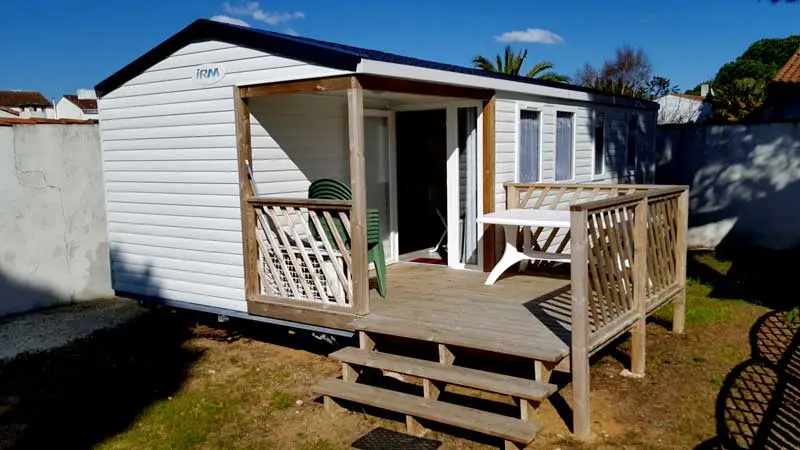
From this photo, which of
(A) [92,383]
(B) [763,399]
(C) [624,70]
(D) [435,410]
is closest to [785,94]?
(B) [763,399]

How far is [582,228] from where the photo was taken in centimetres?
380

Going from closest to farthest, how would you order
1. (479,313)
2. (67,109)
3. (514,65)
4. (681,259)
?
(479,313) → (681,259) → (514,65) → (67,109)

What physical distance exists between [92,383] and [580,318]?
11.8 feet

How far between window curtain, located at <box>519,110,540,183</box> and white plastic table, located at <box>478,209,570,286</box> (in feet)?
3.04

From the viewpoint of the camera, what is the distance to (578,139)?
803 centimetres

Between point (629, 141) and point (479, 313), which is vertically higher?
point (629, 141)

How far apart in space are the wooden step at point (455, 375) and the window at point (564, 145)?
410cm

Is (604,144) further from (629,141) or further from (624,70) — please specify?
(624,70)

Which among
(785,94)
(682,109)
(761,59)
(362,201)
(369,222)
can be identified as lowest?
(369,222)

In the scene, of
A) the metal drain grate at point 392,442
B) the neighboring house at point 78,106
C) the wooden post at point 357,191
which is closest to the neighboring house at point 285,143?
the wooden post at point 357,191

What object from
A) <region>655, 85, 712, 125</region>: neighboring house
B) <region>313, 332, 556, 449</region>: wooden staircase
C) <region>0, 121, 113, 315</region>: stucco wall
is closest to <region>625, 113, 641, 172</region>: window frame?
<region>313, 332, 556, 449</region>: wooden staircase

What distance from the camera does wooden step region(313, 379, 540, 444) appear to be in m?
3.60

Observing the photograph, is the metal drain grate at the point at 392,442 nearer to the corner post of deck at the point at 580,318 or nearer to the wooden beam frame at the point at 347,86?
the corner post of deck at the point at 580,318

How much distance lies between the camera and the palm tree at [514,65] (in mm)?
24125
